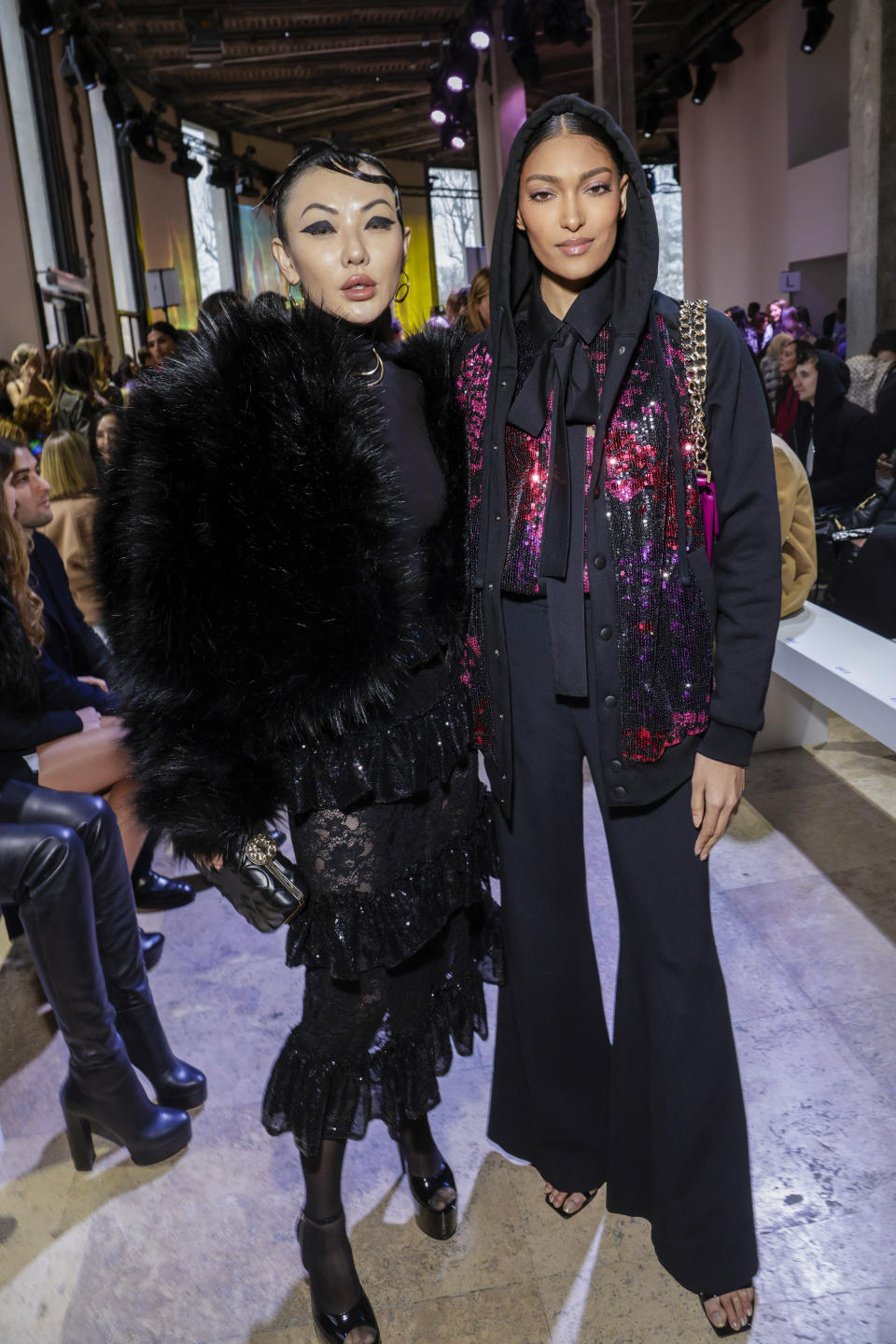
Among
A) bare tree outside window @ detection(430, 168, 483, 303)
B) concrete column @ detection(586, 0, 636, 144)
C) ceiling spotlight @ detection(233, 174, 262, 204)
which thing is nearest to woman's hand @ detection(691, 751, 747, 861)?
concrete column @ detection(586, 0, 636, 144)

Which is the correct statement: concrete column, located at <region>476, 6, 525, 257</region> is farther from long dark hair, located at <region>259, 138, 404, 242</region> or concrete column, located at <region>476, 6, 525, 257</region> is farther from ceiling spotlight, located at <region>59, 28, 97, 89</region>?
long dark hair, located at <region>259, 138, 404, 242</region>

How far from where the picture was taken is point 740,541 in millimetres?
1534

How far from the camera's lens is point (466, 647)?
5.62 ft

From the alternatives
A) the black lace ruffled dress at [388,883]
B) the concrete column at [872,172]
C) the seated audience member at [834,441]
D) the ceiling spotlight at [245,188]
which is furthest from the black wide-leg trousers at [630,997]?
the ceiling spotlight at [245,188]

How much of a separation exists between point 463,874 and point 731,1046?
19.8 inches

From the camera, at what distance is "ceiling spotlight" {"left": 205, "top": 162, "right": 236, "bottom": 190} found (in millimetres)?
20328

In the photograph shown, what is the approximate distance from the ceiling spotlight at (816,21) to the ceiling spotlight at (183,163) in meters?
10.1

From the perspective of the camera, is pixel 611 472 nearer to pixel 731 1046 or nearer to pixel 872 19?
pixel 731 1046

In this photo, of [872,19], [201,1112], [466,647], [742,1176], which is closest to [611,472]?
[466,647]

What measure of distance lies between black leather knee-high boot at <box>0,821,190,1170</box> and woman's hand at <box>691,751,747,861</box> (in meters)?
1.25

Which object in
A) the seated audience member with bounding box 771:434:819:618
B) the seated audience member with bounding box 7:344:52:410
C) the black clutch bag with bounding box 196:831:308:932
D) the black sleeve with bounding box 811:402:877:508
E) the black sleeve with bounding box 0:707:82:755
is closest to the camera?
the black clutch bag with bounding box 196:831:308:932

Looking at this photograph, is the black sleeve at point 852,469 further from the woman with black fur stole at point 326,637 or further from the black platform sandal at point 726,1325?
the black platform sandal at point 726,1325

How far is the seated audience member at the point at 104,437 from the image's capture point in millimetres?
1585

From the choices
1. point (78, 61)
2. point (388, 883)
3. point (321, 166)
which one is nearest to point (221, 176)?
point (78, 61)
